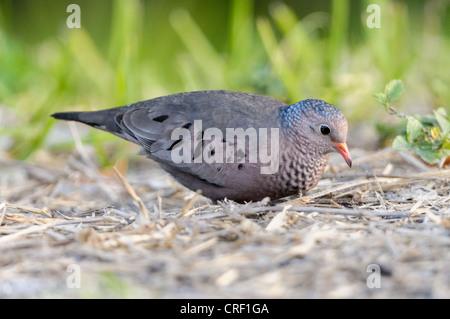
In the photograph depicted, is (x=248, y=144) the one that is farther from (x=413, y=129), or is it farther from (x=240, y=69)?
(x=240, y=69)

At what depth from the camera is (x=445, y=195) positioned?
288 centimetres

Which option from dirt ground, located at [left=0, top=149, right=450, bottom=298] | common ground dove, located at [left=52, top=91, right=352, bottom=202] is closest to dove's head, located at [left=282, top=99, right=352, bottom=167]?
common ground dove, located at [left=52, top=91, right=352, bottom=202]

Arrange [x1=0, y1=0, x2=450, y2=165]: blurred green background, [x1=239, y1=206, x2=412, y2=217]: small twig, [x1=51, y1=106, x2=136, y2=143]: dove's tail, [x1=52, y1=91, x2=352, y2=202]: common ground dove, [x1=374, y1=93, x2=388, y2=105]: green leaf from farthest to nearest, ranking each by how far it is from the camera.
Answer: [x1=0, y1=0, x2=450, y2=165]: blurred green background
[x1=51, y1=106, x2=136, y2=143]: dove's tail
[x1=374, y1=93, x2=388, y2=105]: green leaf
[x1=52, y1=91, x2=352, y2=202]: common ground dove
[x1=239, y1=206, x2=412, y2=217]: small twig

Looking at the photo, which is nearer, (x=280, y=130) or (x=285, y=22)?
(x=280, y=130)

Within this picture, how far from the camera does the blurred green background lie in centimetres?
421

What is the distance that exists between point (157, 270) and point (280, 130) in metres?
1.20

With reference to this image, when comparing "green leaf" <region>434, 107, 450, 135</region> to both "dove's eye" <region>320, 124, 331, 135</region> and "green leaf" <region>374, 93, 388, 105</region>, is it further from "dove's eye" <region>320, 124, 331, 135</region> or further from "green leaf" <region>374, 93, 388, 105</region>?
→ "dove's eye" <region>320, 124, 331, 135</region>

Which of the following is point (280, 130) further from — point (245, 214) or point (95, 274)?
point (95, 274)

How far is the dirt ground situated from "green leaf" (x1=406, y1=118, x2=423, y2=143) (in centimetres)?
25

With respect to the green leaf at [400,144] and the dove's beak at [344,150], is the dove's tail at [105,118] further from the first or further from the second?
the green leaf at [400,144]

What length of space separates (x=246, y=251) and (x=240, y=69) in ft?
10.5
